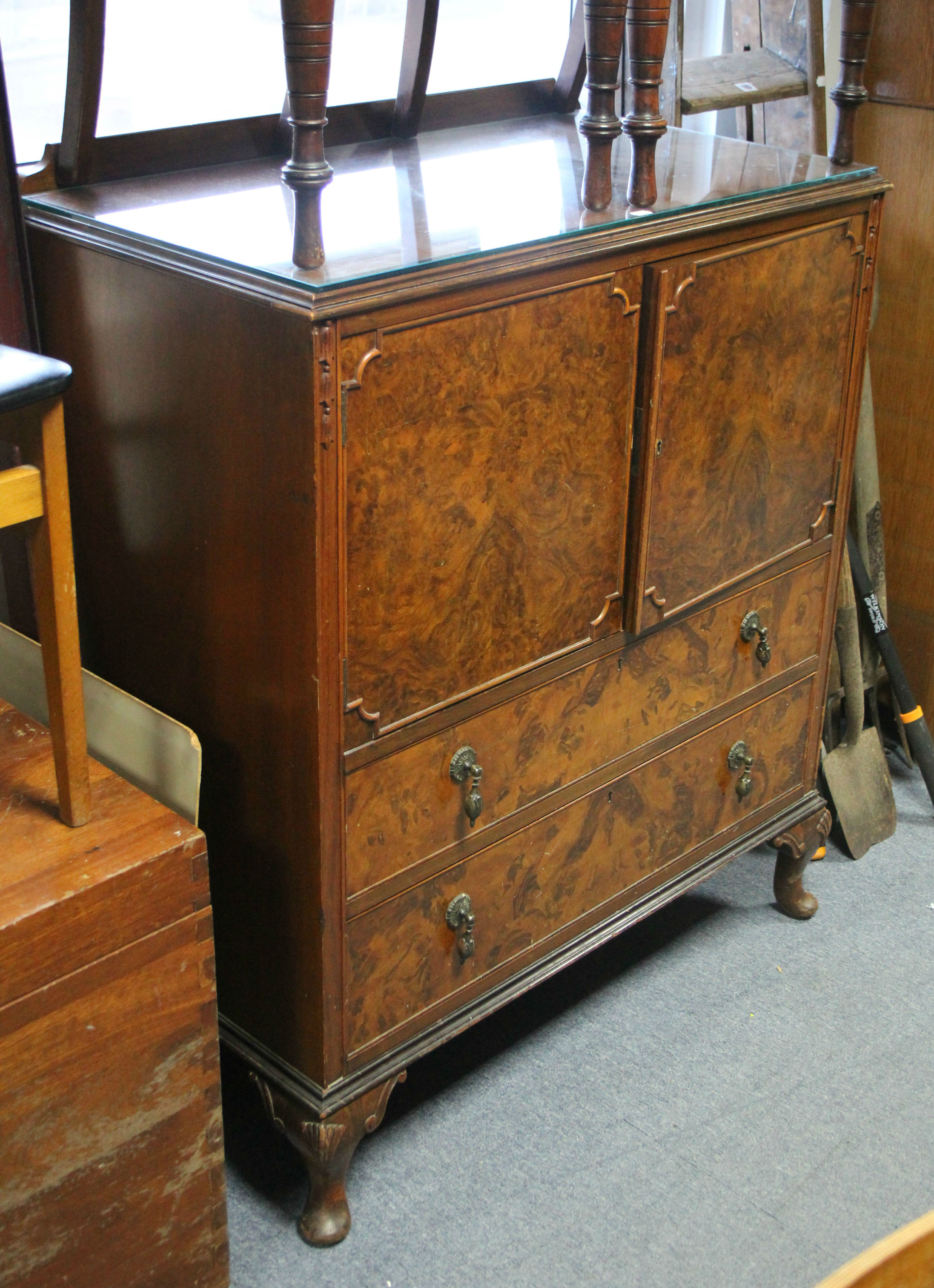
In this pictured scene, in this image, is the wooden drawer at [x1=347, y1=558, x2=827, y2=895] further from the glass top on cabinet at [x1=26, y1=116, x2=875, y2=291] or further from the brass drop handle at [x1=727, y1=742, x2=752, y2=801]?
the glass top on cabinet at [x1=26, y1=116, x2=875, y2=291]

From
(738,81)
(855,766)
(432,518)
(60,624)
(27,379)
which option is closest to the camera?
(27,379)

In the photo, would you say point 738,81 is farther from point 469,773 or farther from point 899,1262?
point 899,1262

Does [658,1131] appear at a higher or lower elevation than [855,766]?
lower

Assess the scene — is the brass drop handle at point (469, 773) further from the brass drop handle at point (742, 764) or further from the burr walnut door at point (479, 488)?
the brass drop handle at point (742, 764)

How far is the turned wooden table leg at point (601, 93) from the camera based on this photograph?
1.62 m

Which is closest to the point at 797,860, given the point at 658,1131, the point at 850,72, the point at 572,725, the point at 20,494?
the point at 658,1131

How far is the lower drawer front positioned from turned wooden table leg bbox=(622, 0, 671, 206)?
0.85 metres

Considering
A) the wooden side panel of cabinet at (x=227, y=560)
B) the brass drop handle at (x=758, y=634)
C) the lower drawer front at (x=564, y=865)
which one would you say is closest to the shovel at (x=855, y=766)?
the lower drawer front at (x=564, y=865)

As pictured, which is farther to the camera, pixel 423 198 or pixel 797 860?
pixel 797 860

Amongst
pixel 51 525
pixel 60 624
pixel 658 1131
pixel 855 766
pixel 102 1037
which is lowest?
pixel 658 1131

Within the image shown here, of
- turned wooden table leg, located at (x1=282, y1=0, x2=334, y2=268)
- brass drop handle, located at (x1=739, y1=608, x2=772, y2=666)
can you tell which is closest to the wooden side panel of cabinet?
turned wooden table leg, located at (x1=282, y1=0, x2=334, y2=268)

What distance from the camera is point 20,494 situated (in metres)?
1.34

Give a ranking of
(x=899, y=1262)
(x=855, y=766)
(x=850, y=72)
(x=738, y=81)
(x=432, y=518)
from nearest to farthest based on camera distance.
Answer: (x=899, y=1262) → (x=432, y=518) → (x=850, y=72) → (x=738, y=81) → (x=855, y=766)

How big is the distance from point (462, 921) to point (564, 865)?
8.7 inches
